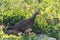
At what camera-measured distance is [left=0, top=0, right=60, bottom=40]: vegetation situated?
878 centimetres

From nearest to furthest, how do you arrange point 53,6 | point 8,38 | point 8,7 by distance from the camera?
point 8,38, point 8,7, point 53,6

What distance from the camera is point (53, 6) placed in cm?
930

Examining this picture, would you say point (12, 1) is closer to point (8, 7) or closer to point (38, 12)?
point (8, 7)

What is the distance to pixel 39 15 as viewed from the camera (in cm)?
936

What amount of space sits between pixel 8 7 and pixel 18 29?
757 mm

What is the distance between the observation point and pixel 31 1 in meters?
9.47

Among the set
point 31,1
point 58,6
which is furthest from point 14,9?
point 58,6

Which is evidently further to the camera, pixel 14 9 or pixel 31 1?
pixel 31 1

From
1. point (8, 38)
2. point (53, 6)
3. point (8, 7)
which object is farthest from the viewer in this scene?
point (53, 6)

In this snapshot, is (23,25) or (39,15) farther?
(39,15)

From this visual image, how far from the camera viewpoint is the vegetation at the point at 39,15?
28.8 ft

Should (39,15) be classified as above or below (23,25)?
above

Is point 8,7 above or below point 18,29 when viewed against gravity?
above

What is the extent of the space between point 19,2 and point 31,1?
71 cm
